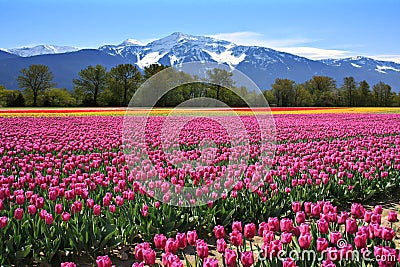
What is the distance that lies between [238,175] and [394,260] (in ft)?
11.7

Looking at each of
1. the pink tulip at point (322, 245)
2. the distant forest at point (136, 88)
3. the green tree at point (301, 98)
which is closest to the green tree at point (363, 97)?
the distant forest at point (136, 88)

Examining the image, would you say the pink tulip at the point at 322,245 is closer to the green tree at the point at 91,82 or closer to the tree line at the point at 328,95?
the green tree at the point at 91,82

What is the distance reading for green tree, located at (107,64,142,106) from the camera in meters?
63.1

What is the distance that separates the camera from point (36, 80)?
71.2 meters

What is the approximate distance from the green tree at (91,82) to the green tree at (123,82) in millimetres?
2471

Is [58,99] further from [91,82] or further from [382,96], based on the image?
[382,96]

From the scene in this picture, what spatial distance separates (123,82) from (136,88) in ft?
7.98

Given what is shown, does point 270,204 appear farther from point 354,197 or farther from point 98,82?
point 98,82

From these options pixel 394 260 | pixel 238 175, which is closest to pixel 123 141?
pixel 238 175

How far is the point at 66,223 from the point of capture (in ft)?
14.7

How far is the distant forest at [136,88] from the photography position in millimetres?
53219

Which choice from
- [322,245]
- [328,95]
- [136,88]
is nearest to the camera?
[322,245]

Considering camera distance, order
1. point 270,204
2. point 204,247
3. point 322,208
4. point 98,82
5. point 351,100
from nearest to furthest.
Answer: point 204,247
point 322,208
point 270,204
point 98,82
point 351,100

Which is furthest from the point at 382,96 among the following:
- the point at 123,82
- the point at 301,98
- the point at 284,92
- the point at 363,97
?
the point at 123,82
